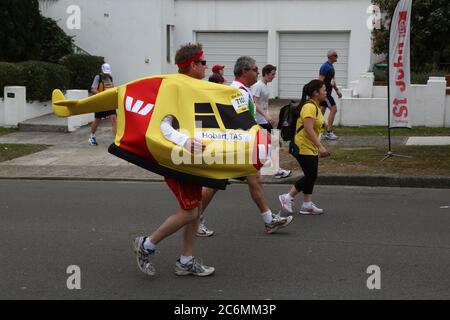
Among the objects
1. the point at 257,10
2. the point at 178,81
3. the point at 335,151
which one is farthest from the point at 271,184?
the point at 257,10

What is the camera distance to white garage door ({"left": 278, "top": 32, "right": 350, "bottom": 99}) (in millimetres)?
20906

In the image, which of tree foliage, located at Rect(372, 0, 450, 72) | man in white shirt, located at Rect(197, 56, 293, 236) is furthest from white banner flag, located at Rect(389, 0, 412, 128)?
tree foliage, located at Rect(372, 0, 450, 72)

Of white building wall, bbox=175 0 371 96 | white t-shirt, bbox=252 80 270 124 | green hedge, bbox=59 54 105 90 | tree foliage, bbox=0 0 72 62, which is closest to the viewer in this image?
white t-shirt, bbox=252 80 270 124

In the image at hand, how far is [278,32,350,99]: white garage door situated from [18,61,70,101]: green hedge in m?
7.03

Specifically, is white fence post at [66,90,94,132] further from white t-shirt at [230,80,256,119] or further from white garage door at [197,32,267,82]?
white t-shirt at [230,80,256,119]

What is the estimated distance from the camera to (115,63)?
2102cm

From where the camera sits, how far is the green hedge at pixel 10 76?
16.9m

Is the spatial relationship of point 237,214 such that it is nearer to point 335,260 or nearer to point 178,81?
point 335,260

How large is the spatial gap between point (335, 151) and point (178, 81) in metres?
7.58

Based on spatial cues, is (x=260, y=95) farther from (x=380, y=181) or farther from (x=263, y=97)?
(x=380, y=181)

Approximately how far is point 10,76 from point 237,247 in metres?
11.7

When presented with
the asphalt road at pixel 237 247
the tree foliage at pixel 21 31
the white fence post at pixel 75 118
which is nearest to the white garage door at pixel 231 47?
the tree foliage at pixel 21 31

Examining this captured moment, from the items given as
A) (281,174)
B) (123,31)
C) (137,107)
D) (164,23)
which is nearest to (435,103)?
(281,174)
